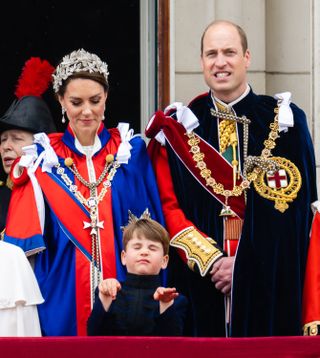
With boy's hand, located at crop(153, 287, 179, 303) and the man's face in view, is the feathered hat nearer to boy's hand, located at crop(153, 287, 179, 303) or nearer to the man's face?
the man's face

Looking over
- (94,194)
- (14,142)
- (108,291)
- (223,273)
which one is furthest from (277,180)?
(14,142)

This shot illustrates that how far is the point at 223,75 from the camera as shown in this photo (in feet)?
26.0

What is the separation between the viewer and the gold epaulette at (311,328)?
303 inches

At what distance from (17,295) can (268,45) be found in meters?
2.65

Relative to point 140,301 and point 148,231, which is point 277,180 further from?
point 140,301

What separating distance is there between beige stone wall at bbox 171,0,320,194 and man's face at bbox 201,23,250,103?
1.03 meters

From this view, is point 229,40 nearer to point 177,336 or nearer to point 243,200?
point 243,200

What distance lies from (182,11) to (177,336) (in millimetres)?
2579

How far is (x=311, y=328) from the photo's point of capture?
7711 mm

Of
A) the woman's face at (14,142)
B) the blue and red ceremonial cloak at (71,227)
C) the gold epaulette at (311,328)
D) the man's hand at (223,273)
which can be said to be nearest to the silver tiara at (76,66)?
the blue and red ceremonial cloak at (71,227)

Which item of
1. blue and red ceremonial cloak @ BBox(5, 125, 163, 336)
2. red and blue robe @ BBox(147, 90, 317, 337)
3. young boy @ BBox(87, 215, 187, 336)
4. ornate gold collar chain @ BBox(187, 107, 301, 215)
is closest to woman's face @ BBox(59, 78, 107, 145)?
blue and red ceremonial cloak @ BBox(5, 125, 163, 336)

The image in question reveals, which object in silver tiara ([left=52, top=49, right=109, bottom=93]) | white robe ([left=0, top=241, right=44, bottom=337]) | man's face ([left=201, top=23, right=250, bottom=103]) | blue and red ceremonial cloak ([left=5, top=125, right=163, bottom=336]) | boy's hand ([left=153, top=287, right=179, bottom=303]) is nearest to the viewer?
boy's hand ([left=153, top=287, right=179, bottom=303])

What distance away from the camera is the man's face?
7.93 metres

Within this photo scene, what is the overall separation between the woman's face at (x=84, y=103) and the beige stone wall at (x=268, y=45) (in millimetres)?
1232
